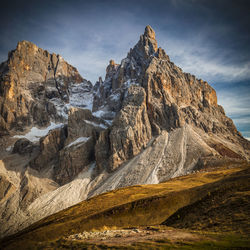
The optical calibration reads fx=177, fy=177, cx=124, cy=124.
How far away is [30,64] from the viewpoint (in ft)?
591

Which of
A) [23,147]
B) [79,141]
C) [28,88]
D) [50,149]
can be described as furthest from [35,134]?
[79,141]

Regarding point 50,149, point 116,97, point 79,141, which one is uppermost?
point 116,97

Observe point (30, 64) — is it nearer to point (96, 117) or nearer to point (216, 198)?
point (96, 117)

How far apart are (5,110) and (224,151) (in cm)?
16059

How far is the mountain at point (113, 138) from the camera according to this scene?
84.0 m

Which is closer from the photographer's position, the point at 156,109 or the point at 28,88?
the point at 156,109

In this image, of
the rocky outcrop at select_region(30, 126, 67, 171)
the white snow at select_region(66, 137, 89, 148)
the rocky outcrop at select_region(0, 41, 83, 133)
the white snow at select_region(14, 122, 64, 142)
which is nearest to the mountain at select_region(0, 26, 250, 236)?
the rocky outcrop at select_region(30, 126, 67, 171)

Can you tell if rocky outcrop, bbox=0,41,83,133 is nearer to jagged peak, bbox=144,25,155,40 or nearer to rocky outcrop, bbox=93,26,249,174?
rocky outcrop, bbox=93,26,249,174

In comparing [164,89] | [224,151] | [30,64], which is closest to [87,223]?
[224,151]

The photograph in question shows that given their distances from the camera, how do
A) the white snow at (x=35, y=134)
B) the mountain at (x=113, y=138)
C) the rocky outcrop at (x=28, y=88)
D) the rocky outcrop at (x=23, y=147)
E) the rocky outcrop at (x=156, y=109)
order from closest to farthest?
the mountain at (x=113, y=138), the rocky outcrop at (x=156, y=109), the rocky outcrop at (x=23, y=147), the white snow at (x=35, y=134), the rocky outcrop at (x=28, y=88)

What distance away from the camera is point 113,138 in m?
103

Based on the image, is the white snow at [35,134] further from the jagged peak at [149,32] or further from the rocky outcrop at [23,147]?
the jagged peak at [149,32]

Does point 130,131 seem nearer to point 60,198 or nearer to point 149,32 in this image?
point 60,198

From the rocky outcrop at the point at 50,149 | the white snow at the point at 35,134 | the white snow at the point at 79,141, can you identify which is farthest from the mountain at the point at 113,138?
A: the white snow at the point at 79,141
